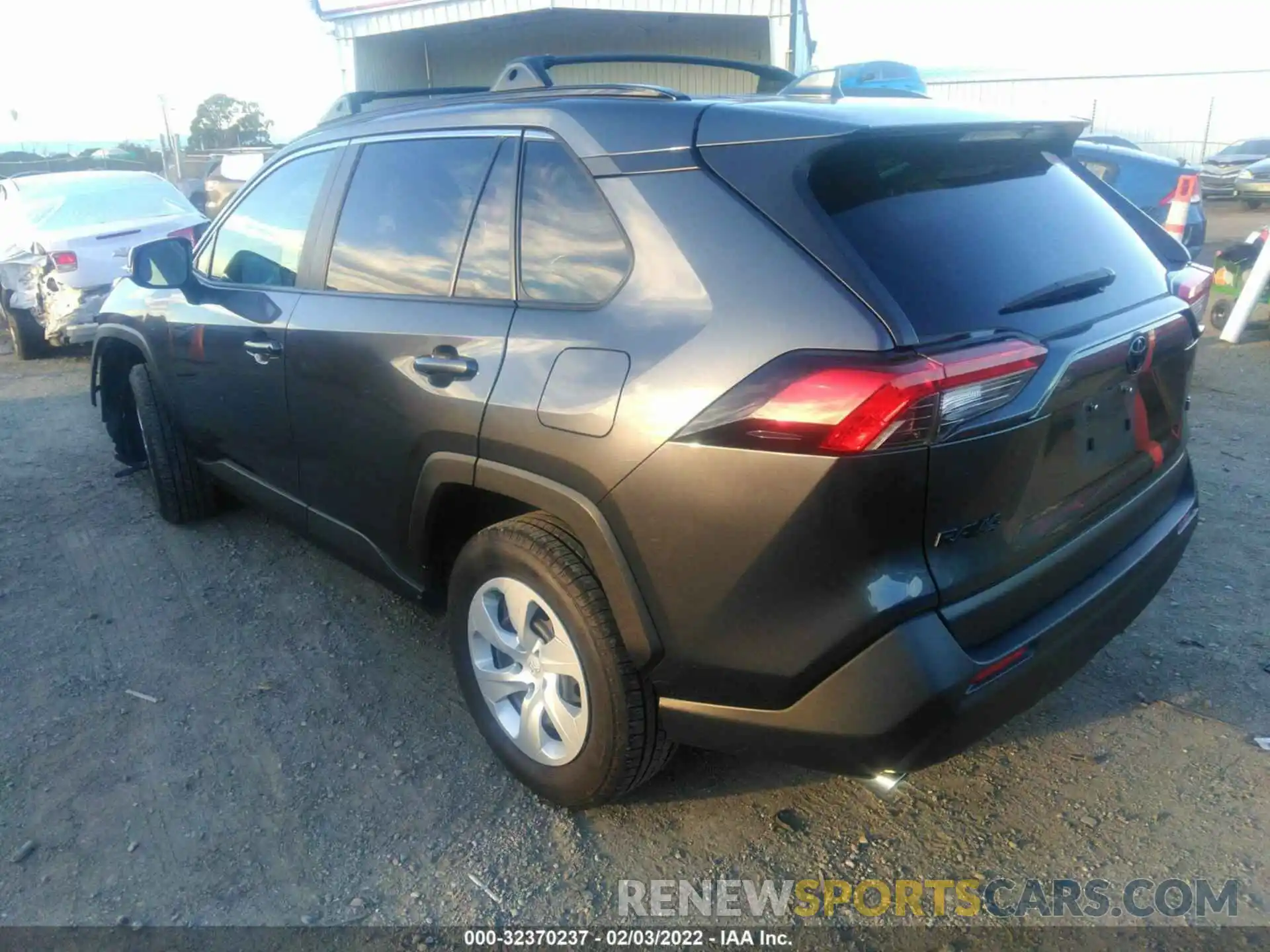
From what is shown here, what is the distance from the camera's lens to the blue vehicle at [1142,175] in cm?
988

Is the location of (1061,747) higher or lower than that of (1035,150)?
lower

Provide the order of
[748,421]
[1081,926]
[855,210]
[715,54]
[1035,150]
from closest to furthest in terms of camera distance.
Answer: [748,421] → [855,210] → [1081,926] → [1035,150] → [715,54]

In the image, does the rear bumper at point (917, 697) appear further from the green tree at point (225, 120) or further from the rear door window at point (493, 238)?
the green tree at point (225, 120)

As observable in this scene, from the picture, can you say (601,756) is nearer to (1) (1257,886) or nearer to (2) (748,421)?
(2) (748,421)

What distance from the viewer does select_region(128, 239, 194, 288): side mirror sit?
3932 millimetres

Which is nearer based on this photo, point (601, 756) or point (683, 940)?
point (683, 940)

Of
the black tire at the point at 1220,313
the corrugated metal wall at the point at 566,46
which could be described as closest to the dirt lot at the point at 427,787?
the black tire at the point at 1220,313

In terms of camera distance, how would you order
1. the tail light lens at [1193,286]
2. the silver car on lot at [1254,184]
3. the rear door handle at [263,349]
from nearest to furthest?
the tail light lens at [1193,286] → the rear door handle at [263,349] → the silver car on lot at [1254,184]

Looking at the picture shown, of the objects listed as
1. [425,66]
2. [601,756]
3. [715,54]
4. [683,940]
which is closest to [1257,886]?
[683,940]

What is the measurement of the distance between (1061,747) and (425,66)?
17637 millimetres

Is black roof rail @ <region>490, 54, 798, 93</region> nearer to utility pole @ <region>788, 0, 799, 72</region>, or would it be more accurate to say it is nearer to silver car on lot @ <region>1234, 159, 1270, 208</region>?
utility pole @ <region>788, 0, 799, 72</region>

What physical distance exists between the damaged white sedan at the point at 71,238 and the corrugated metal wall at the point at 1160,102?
21.0 metres

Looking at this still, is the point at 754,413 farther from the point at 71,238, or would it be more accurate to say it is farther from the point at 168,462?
the point at 71,238

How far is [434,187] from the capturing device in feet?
9.46
